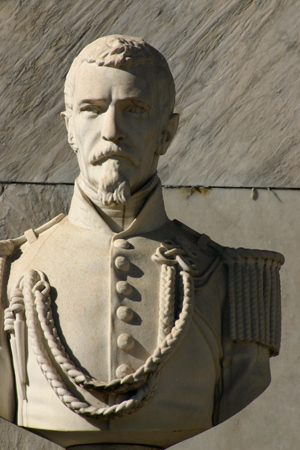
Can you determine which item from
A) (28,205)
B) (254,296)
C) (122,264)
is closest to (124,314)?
(122,264)

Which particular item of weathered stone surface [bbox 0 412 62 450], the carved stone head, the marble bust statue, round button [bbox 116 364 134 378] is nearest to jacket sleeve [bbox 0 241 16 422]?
the marble bust statue

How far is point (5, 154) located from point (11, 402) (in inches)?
54.8

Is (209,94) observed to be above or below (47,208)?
above

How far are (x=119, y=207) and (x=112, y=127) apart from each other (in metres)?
0.26

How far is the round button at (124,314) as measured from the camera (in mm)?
3770

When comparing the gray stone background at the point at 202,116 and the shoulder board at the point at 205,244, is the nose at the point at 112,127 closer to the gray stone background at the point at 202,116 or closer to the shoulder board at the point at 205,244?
the shoulder board at the point at 205,244

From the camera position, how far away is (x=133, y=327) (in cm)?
379

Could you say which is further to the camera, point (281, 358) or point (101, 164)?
point (281, 358)

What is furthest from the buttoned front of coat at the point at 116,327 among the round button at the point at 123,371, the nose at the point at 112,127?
the nose at the point at 112,127

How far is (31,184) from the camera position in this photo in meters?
5.01

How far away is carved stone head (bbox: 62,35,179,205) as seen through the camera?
12.5 ft

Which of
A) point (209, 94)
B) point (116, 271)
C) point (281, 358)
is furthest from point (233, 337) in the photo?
point (209, 94)

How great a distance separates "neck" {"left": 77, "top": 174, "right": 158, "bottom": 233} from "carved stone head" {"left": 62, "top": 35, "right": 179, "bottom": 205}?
0.07 feet

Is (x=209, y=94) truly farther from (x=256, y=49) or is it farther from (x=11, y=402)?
(x=11, y=402)
